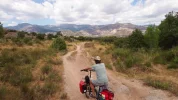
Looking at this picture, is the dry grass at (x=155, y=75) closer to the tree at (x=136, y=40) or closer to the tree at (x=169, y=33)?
the tree at (x=169, y=33)

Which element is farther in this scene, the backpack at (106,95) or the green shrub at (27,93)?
the green shrub at (27,93)

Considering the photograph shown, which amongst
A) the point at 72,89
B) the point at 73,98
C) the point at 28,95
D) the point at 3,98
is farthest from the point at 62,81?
the point at 3,98

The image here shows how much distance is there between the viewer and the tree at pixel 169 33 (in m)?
25.4

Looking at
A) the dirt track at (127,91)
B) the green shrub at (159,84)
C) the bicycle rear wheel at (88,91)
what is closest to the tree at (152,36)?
the dirt track at (127,91)

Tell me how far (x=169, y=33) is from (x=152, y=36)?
426 centimetres

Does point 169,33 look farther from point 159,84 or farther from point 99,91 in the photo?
point 99,91

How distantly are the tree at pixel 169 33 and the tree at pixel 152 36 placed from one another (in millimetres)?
802

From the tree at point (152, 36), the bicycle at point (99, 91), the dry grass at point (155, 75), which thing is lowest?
the dry grass at point (155, 75)

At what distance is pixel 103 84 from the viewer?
8.05 m

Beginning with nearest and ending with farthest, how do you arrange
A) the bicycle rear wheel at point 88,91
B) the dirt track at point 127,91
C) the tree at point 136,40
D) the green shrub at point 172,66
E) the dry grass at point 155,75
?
1. the bicycle rear wheel at point 88,91
2. the dirt track at point 127,91
3. the dry grass at point 155,75
4. the green shrub at point 172,66
5. the tree at point 136,40

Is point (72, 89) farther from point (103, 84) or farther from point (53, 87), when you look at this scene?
point (103, 84)

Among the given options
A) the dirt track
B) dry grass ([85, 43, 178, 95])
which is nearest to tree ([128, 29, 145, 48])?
dry grass ([85, 43, 178, 95])

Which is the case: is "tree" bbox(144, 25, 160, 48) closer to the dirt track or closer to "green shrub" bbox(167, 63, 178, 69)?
"green shrub" bbox(167, 63, 178, 69)

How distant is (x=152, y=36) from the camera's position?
30000 mm
